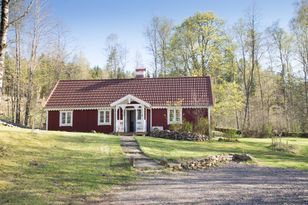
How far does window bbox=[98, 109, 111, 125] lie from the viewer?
29938mm

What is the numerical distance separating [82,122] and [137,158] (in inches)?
646

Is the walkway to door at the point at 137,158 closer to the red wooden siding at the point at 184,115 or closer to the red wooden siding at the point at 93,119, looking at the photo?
the red wooden siding at the point at 184,115

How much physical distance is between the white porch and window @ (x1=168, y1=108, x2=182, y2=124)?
1.96 m

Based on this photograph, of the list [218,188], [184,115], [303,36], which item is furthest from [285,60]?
[218,188]

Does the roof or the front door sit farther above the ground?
the roof

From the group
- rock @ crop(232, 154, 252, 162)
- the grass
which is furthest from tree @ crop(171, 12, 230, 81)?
the grass

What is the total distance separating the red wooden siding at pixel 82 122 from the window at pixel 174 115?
513 cm

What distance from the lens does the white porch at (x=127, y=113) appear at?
1141 inches

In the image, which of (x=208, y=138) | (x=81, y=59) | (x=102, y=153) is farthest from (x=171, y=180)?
(x=81, y=59)

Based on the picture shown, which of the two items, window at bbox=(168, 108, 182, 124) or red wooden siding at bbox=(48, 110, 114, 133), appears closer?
window at bbox=(168, 108, 182, 124)

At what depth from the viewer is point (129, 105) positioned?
29.2m

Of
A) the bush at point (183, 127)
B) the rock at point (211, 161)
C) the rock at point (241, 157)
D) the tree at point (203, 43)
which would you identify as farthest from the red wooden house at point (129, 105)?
the rock at point (211, 161)

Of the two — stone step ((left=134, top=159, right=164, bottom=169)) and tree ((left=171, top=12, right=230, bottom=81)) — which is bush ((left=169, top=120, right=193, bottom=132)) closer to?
stone step ((left=134, top=159, right=164, bottom=169))

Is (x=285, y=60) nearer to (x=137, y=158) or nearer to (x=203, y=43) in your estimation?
(x=203, y=43)
